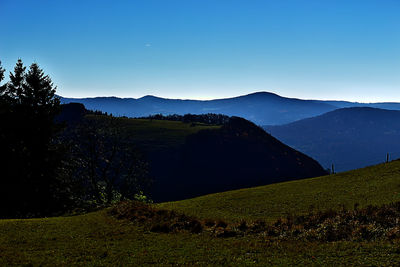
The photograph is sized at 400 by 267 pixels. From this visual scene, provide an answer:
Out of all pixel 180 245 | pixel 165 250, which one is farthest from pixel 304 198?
pixel 165 250

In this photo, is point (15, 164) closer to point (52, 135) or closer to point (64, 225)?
point (52, 135)

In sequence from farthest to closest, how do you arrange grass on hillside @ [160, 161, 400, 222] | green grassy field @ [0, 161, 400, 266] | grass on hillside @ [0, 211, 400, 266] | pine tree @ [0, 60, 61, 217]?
pine tree @ [0, 60, 61, 217] < grass on hillside @ [160, 161, 400, 222] < green grassy field @ [0, 161, 400, 266] < grass on hillside @ [0, 211, 400, 266]

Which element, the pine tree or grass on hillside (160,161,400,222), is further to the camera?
the pine tree

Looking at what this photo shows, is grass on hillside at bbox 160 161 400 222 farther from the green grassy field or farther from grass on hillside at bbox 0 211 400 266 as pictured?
grass on hillside at bbox 0 211 400 266

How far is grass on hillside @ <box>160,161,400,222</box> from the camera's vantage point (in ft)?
118

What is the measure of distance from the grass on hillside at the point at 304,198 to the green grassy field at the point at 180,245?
0.13 m

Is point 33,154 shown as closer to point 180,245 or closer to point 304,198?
point 180,245

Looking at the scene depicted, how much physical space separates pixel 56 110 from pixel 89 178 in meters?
18.9

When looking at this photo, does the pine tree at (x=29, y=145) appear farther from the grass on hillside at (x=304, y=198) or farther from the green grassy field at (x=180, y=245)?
the grass on hillside at (x=304, y=198)

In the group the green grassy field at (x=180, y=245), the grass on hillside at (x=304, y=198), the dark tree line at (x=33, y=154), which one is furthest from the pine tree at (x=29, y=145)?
the grass on hillside at (x=304, y=198)

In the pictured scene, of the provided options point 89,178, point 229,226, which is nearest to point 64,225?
point 229,226

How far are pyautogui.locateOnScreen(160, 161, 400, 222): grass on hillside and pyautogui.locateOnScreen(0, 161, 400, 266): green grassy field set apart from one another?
13 cm

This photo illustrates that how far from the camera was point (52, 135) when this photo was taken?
5375cm

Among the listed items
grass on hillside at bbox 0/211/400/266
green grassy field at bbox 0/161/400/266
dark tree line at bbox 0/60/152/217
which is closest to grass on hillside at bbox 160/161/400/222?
green grassy field at bbox 0/161/400/266
